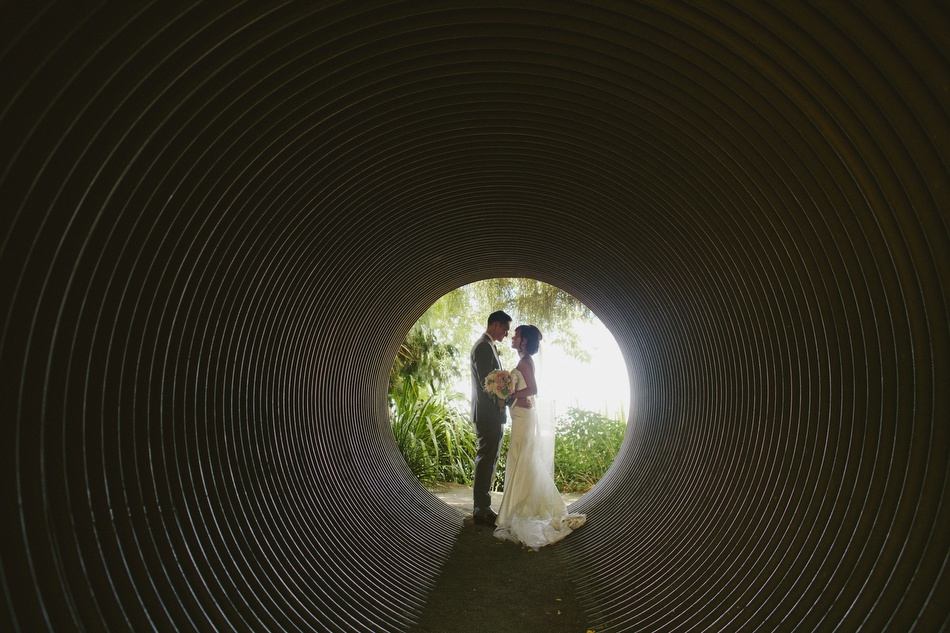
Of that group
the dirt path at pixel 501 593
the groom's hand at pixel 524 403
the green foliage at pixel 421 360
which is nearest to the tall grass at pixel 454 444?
the green foliage at pixel 421 360

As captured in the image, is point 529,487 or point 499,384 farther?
point 499,384

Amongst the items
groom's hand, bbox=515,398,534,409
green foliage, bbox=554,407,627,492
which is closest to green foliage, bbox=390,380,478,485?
green foliage, bbox=554,407,627,492

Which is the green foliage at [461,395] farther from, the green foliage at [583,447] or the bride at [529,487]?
the bride at [529,487]

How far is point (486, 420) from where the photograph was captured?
815 cm

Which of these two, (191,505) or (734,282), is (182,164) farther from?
(734,282)

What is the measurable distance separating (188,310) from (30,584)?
1.57 meters

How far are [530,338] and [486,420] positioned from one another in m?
1.02

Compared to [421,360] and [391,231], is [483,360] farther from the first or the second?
[421,360]

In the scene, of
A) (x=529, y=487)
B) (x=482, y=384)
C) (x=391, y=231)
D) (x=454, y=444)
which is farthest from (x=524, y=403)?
(x=454, y=444)

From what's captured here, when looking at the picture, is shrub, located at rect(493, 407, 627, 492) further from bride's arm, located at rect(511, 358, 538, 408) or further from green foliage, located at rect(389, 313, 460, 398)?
bride's arm, located at rect(511, 358, 538, 408)

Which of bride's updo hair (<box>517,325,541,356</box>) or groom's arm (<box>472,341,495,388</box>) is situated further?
groom's arm (<box>472,341,495,388</box>)

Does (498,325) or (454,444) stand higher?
(498,325)

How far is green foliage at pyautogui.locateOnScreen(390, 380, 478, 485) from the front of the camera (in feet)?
38.2

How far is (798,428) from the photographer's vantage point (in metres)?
3.73
